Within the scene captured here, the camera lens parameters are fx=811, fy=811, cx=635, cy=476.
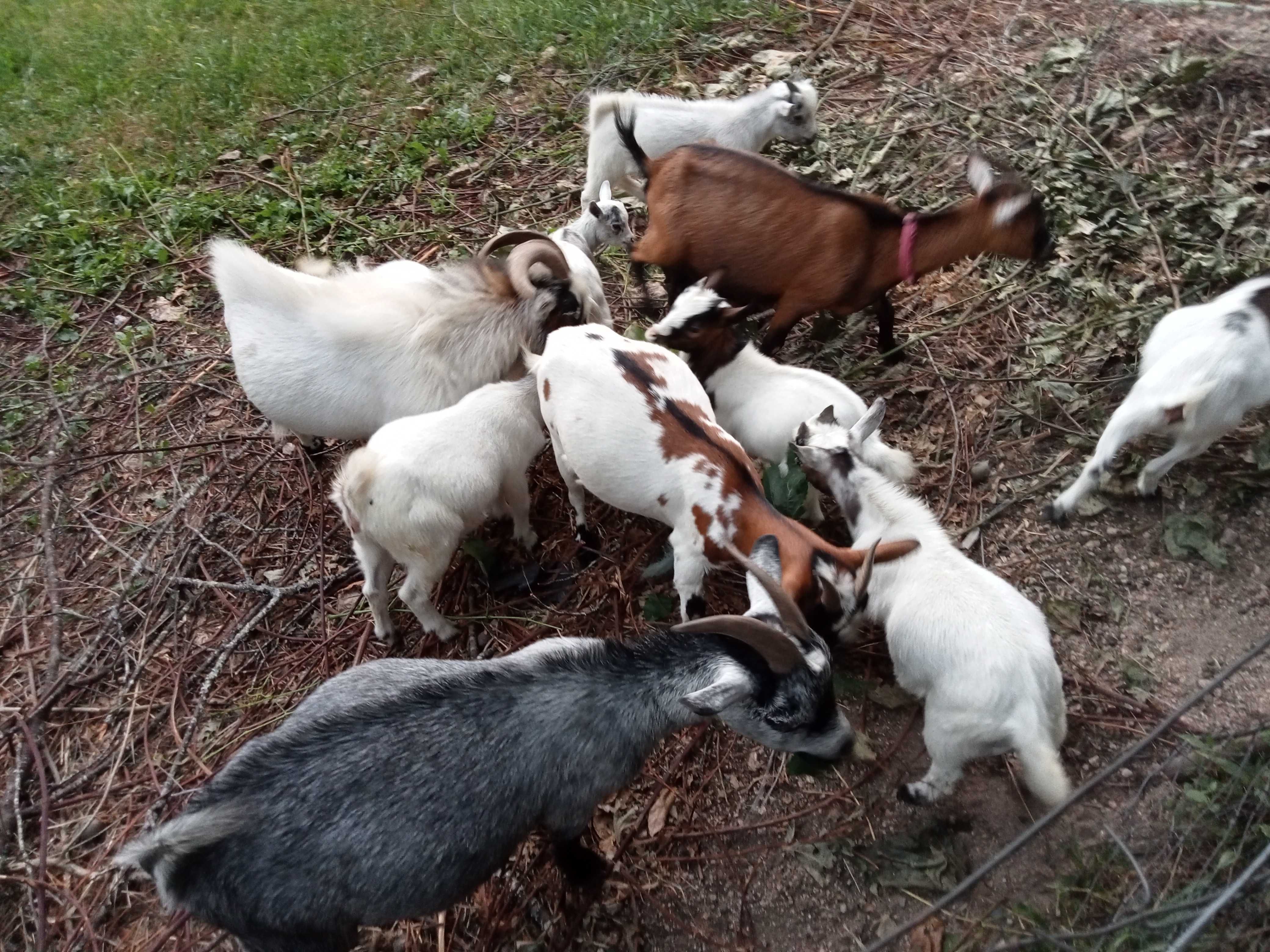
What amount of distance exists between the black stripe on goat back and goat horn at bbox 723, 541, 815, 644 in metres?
2.45

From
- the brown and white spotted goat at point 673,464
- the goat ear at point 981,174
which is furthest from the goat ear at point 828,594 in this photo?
the goat ear at point 981,174

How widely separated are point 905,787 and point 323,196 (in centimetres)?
580

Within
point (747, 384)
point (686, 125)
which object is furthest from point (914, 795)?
point (686, 125)

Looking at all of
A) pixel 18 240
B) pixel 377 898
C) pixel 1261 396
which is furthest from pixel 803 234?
pixel 18 240

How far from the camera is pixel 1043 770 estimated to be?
2656 mm

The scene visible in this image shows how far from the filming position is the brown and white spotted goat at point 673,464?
10.6 ft

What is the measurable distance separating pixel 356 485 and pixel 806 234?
2.71 meters

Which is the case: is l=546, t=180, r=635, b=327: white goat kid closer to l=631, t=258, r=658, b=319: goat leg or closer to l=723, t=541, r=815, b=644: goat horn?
l=631, t=258, r=658, b=319: goat leg

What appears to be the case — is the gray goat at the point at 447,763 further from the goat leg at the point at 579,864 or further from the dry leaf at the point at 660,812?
the dry leaf at the point at 660,812

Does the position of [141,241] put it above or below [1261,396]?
below

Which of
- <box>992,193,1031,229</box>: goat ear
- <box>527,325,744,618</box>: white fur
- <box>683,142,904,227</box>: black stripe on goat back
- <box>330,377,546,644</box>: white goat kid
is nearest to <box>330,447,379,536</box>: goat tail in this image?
<box>330,377,546,644</box>: white goat kid

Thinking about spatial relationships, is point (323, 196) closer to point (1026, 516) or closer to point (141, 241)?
point (141, 241)

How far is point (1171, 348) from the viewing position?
3543mm

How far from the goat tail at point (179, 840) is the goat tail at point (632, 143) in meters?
3.93
